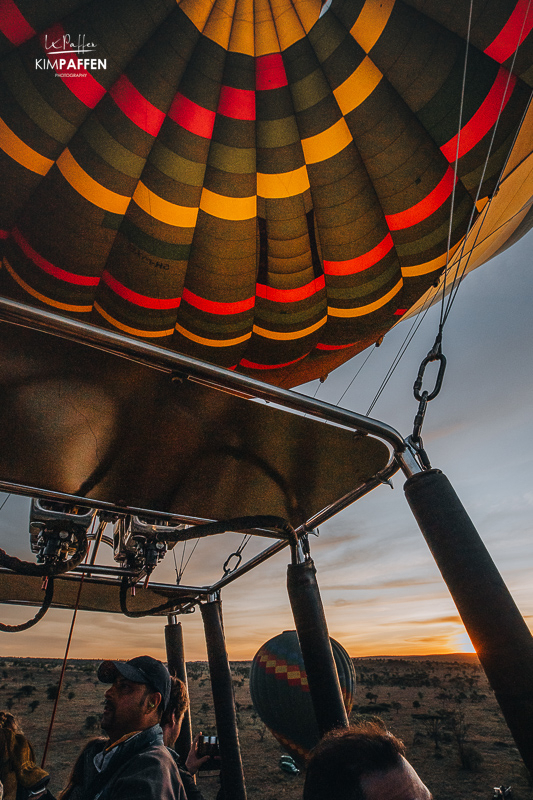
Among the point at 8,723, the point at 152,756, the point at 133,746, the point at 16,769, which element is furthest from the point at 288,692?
the point at 152,756

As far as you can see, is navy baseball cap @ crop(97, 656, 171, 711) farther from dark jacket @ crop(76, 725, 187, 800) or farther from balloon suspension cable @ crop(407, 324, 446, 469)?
balloon suspension cable @ crop(407, 324, 446, 469)

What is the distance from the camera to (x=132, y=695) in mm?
1907

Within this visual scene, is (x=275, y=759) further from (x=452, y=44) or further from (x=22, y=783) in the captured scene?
(x=452, y=44)

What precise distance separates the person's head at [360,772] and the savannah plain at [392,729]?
10772 millimetres

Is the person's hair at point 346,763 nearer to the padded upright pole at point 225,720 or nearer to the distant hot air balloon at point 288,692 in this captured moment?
the padded upright pole at point 225,720

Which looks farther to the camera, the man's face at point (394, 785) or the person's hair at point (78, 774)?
the person's hair at point (78, 774)

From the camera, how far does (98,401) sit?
180cm

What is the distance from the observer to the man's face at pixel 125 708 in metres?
1.84

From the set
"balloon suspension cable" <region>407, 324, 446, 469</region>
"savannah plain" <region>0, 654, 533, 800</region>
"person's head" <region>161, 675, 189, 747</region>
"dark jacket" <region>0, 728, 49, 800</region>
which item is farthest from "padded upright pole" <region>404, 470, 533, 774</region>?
"savannah plain" <region>0, 654, 533, 800</region>

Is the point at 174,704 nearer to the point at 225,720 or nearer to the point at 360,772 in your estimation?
the point at 225,720

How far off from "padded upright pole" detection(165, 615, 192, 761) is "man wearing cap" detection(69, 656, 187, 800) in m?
2.84

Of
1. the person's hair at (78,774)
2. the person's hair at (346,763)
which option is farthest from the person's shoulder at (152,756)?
the person's hair at (346,763)

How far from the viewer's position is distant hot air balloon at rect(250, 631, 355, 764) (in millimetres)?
10688

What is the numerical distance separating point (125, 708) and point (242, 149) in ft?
16.5
